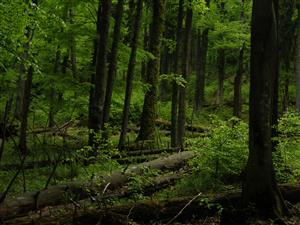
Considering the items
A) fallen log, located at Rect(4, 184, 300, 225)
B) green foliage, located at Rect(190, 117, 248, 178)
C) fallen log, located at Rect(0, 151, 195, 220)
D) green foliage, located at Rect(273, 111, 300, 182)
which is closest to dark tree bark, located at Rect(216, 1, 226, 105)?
green foliage, located at Rect(273, 111, 300, 182)

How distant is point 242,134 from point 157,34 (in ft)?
31.0

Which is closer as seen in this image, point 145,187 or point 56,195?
point 56,195

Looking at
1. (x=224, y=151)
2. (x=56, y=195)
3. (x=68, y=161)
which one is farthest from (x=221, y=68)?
(x=56, y=195)

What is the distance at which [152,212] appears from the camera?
824 centimetres

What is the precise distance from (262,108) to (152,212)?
2.93m

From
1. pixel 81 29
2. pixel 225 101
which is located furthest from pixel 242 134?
pixel 225 101

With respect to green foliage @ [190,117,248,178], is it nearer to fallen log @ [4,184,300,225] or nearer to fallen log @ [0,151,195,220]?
fallen log @ [4,184,300,225]

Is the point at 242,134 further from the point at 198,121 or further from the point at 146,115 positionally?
the point at 198,121

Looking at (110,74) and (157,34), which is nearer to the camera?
(110,74)

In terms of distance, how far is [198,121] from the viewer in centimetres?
2962

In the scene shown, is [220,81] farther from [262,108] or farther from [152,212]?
[152,212]

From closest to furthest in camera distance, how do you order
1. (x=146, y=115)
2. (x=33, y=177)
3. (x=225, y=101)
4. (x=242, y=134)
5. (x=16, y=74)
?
(x=242, y=134), (x=33, y=177), (x=16, y=74), (x=146, y=115), (x=225, y=101)

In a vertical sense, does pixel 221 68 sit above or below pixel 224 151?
Answer: above

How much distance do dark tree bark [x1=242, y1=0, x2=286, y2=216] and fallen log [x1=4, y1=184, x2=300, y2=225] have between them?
30.1 inches
